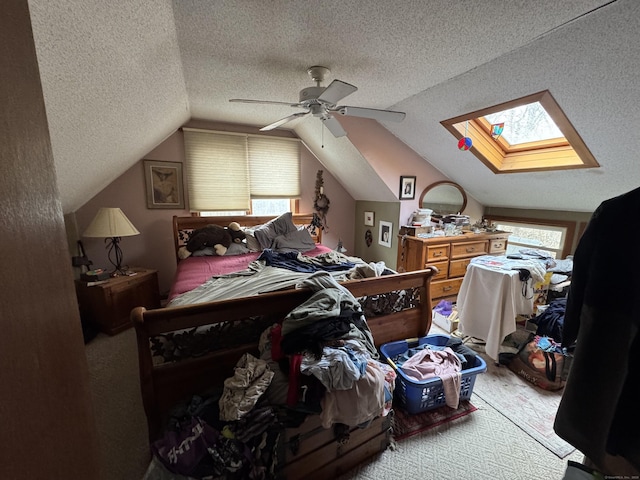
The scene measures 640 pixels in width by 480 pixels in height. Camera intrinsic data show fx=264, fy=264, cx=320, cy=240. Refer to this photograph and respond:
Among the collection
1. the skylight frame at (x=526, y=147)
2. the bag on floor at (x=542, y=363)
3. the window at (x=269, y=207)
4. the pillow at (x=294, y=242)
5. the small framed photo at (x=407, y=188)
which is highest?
the skylight frame at (x=526, y=147)

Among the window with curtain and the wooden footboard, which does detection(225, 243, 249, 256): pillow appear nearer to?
the window with curtain

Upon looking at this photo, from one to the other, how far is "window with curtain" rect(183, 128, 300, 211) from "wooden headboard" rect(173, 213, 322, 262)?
169 millimetres

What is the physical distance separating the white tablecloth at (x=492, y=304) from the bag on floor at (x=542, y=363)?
6.3 inches

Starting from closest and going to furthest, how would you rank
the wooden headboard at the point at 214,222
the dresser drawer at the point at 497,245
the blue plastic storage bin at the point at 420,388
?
the blue plastic storage bin at the point at 420,388
the wooden headboard at the point at 214,222
the dresser drawer at the point at 497,245

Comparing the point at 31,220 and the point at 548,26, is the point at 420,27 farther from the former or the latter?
the point at 31,220

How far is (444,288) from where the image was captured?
3.49m

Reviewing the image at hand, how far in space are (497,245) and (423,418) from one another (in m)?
2.98

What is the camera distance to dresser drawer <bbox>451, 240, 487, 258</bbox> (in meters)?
3.50

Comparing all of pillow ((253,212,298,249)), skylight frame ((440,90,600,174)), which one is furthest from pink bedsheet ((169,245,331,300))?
skylight frame ((440,90,600,174))

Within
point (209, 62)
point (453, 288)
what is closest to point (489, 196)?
point (453, 288)

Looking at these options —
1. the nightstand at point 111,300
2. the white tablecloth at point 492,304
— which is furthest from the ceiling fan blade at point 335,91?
the nightstand at point 111,300

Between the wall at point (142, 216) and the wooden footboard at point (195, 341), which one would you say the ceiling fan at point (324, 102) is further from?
the wall at point (142, 216)

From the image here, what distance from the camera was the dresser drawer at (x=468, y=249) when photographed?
3498mm

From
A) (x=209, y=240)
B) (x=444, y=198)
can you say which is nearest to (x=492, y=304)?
(x=444, y=198)
